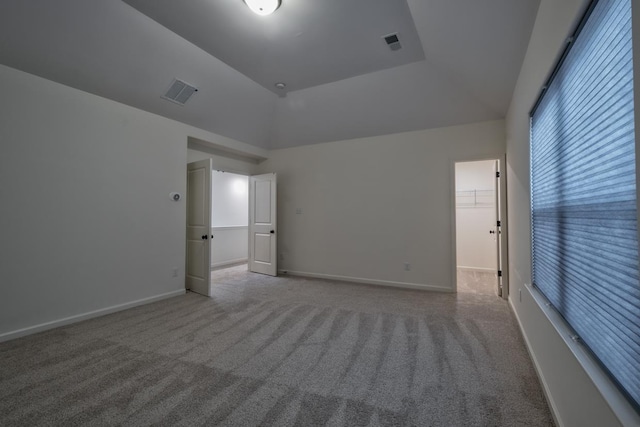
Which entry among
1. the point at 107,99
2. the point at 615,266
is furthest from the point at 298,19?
the point at 615,266

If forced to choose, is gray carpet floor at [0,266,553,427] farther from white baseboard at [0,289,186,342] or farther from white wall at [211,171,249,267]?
white wall at [211,171,249,267]

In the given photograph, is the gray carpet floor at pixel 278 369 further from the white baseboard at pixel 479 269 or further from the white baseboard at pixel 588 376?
the white baseboard at pixel 479 269

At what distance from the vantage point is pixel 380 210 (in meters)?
4.59

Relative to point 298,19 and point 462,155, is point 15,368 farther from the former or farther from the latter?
point 462,155

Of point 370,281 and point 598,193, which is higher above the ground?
point 598,193

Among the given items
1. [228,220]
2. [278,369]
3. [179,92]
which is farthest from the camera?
[228,220]

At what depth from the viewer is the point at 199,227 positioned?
4.25 meters

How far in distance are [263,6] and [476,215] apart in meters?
5.25

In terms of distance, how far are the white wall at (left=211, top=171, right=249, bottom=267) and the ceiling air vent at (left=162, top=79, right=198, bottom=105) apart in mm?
3160

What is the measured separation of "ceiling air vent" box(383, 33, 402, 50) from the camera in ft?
9.36

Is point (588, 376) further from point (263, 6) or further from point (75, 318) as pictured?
point (75, 318)

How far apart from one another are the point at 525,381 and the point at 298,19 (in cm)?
356

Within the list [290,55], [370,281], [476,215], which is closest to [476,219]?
[476,215]

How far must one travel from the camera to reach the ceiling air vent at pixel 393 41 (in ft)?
9.36
